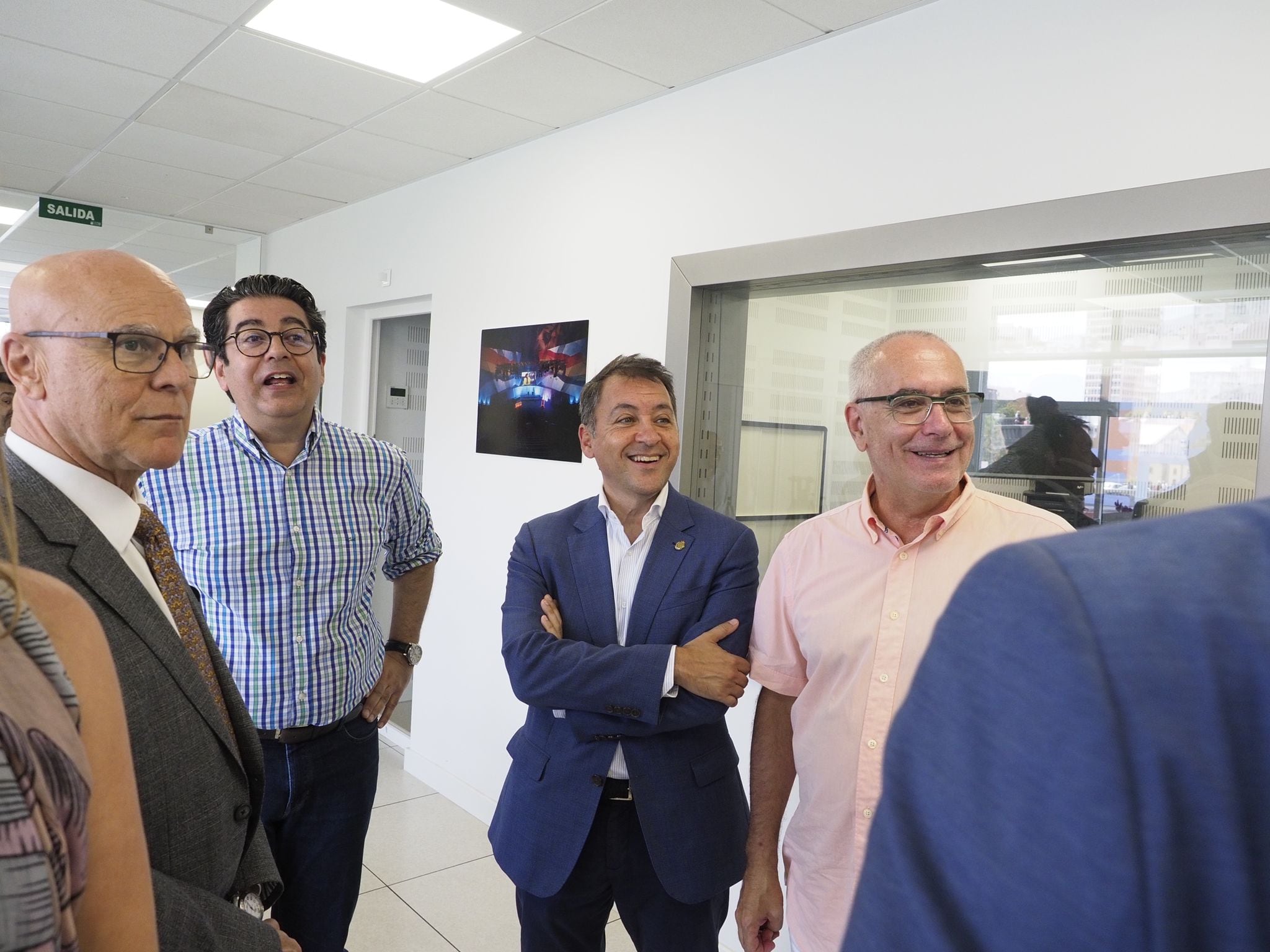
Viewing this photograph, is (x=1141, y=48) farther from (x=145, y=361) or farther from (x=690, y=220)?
(x=145, y=361)

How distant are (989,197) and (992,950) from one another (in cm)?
246

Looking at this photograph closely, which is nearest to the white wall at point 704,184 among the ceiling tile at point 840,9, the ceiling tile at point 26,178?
the ceiling tile at point 840,9

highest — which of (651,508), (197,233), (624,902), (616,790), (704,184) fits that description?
(197,233)

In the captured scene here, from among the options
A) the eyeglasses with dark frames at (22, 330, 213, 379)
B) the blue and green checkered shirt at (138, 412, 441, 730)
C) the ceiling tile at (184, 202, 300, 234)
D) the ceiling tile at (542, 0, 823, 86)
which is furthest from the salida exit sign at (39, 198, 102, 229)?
the eyeglasses with dark frames at (22, 330, 213, 379)

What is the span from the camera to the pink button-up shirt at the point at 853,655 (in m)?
1.62

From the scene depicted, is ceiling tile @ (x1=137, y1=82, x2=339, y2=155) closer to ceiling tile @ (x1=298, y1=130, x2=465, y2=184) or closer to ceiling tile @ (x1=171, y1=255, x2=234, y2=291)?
ceiling tile @ (x1=298, y1=130, x2=465, y2=184)

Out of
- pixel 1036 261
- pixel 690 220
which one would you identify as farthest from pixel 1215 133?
pixel 690 220

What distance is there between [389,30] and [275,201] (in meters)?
2.76

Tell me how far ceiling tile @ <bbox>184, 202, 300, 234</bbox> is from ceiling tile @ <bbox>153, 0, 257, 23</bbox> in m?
2.90

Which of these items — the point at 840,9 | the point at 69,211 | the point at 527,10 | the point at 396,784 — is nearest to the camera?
the point at 840,9

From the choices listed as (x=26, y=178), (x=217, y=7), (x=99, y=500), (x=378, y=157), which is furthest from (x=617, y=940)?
(x=26, y=178)

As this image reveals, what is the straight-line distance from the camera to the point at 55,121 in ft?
13.5

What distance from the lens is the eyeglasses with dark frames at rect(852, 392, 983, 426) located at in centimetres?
172

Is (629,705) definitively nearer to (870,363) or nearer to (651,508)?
(651,508)
